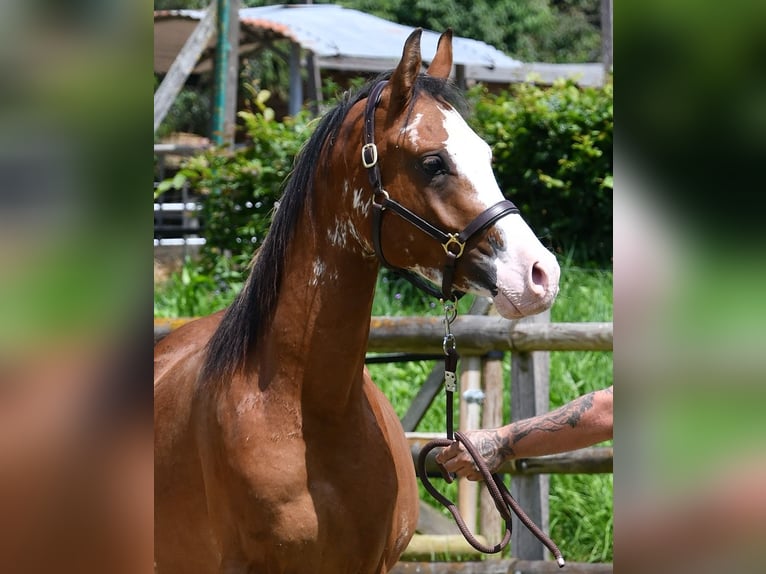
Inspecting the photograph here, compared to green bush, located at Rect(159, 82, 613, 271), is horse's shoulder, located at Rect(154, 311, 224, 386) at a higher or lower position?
lower

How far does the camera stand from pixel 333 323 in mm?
2061

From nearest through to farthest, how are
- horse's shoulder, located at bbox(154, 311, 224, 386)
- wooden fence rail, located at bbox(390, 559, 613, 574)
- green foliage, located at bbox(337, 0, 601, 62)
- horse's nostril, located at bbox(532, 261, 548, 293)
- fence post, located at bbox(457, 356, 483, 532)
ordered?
horse's nostril, located at bbox(532, 261, 548, 293) < horse's shoulder, located at bbox(154, 311, 224, 386) < wooden fence rail, located at bbox(390, 559, 613, 574) < fence post, located at bbox(457, 356, 483, 532) < green foliage, located at bbox(337, 0, 601, 62)

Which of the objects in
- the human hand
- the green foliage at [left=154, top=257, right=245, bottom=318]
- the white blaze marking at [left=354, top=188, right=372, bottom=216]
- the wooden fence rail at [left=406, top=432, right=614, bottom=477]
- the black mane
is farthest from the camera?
the green foliage at [left=154, top=257, right=245, bottom=318]

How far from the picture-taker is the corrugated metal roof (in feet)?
36.3

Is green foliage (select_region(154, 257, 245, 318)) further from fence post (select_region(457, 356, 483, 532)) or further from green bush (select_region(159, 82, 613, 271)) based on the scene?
fence post (select_region(457, 356, 483, 532))

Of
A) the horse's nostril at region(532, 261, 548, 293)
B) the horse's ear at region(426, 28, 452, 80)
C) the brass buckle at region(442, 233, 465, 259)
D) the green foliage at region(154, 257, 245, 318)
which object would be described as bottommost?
the green foliage at region(154, 257, 245, 318)

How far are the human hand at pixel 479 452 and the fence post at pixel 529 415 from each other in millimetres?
1639

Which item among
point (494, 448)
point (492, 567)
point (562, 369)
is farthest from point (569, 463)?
point (494, 448)

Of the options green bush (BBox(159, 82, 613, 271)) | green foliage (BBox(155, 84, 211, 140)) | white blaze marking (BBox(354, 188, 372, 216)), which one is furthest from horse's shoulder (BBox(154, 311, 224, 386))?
green foliage (BBox(155, 84, 211, 140))

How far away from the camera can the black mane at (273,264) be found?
6.98 ft

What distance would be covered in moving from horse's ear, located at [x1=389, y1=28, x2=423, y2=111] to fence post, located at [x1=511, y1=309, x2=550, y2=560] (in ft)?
6.90

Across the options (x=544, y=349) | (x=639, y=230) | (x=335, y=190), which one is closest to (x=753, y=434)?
(x=639, y=230)

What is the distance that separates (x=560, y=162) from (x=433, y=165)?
4.89 meters

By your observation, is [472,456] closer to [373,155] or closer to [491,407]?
[373,155]
